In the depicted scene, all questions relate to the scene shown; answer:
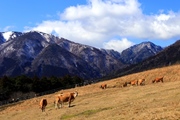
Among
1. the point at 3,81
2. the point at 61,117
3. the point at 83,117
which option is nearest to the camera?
the point at 83,117

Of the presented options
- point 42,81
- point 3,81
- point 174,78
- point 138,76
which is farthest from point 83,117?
point 42,81

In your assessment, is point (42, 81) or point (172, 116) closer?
point (172, 116)

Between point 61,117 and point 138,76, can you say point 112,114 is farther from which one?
point 138,76

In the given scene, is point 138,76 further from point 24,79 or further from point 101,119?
point 101,119

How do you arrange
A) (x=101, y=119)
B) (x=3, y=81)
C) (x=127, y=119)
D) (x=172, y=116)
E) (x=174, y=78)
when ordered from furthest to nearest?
(x=3, y=81) < (x=174, y=78) < (x=101, y=119) < (x=127, y=119) < (x=172, y=116)

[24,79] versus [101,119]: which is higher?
[24,79]

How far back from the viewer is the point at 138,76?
272 feet

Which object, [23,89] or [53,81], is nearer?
[23,89]

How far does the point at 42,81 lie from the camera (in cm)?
12156

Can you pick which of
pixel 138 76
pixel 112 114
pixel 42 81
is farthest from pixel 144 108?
pixel 42 81

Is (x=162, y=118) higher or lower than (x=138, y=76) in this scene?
lower

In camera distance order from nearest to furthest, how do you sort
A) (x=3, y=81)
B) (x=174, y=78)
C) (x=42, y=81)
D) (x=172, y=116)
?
(x=172, y=116)
(x=174, y=78)
(x=3, y=81)
(x=42, y=81)

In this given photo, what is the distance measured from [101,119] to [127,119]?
3068 millimetres

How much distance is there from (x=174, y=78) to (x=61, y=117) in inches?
1582
